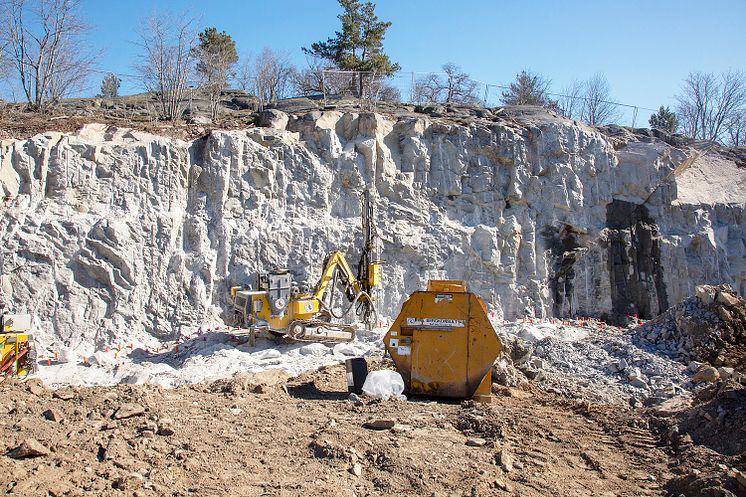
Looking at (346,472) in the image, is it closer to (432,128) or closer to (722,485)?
(722,485)

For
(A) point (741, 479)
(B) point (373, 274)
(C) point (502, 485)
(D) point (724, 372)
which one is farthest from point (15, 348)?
(D) point (724, 372)

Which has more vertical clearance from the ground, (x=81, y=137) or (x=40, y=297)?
(x=81, y=137)

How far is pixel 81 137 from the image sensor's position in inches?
695

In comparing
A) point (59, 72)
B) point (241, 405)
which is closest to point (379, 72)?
point (59, 72)

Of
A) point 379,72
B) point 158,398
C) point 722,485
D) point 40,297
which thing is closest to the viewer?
point 722,485

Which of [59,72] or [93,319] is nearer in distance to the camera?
[93,319]

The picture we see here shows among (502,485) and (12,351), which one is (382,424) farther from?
(12,351)

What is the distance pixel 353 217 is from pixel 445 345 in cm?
1136

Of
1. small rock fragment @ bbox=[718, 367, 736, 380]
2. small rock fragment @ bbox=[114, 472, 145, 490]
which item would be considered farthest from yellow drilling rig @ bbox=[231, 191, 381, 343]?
small rock fragment @ bbox=[114, 472, 145, 490]

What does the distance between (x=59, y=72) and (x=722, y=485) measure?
78.3ft

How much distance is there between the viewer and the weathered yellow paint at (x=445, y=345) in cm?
870

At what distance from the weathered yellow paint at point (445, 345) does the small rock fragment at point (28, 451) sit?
4.71 metres

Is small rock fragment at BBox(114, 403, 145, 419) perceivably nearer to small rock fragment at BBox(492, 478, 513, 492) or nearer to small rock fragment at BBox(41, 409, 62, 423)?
small rock fragment at BBox(41, 409, 62, 423)

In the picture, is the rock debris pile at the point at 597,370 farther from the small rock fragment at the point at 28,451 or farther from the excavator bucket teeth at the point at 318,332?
the small rock fragment at the point at 28,451
